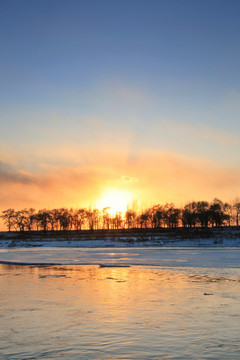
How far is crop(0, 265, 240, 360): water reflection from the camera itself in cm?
733

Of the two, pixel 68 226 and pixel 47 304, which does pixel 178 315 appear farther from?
pixel 68 226

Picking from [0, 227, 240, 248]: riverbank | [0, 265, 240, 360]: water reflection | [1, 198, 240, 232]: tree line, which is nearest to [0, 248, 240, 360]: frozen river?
[0, 265, 240, 360]: water reflection

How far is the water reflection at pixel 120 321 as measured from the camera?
7.33 m

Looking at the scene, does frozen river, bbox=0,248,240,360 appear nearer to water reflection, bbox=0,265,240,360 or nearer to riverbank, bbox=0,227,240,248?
water reflection, bbox=0,265,240,360

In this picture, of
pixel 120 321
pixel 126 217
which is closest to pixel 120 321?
pixel 120 321

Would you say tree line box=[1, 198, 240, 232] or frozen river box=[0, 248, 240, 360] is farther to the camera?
tree line box=[1, 198, 240, 232]

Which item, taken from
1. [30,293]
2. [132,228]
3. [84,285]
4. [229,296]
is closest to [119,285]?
[84,285]

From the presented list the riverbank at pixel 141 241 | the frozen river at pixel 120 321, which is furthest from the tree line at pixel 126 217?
the frozen river at pixel 120 321

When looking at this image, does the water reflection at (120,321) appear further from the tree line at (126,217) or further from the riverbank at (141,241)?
the tree line at (126,217)

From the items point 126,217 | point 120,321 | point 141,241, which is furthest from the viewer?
point 126,217

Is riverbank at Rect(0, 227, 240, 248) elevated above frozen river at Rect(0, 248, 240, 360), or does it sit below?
below

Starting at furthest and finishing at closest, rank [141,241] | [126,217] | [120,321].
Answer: [126,217] < [141,241] < [120,321]

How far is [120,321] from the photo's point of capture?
974 centimetres

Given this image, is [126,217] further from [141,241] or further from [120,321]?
[120,321]
